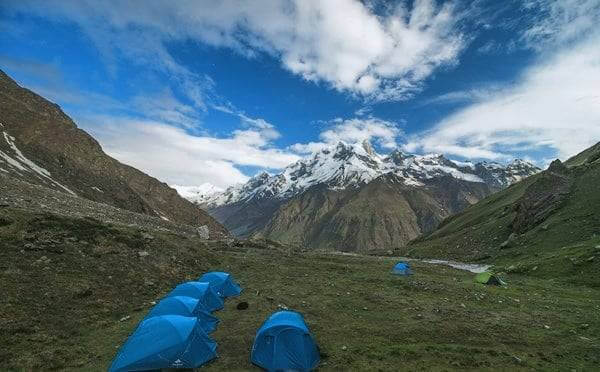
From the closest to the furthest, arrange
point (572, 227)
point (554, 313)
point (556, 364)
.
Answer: point (556, 364), point (554, 313), point (572, 227)

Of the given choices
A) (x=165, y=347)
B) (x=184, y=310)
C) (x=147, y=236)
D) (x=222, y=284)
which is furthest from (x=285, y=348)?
(x=147, y=236)

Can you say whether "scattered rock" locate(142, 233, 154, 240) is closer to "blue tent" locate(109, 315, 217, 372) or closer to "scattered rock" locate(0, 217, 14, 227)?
"scattered rock" locate(0, 217, 14, 227)

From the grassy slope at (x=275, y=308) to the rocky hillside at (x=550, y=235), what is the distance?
655 centimetres

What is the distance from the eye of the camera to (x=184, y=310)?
25.0 metres

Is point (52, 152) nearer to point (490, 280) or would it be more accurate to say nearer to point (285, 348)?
point (490, 280)

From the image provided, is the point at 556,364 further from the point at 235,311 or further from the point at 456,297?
the point at 235,311

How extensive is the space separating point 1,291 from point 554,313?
1432 inches

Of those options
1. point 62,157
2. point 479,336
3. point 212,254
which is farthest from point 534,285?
point 62,157

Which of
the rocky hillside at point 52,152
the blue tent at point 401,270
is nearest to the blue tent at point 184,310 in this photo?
the blue tent at point 401,270

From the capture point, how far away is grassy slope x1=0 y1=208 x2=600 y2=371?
21.1 m

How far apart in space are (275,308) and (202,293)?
5.44 meters

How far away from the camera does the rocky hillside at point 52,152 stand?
9524 cm

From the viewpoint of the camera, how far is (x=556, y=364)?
20.5 m

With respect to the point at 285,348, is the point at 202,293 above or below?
above
